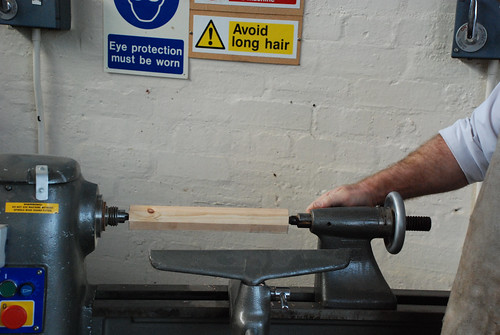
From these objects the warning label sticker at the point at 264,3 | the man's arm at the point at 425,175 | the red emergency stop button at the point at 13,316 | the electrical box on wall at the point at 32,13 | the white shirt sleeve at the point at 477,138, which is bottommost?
the red emergency stop button at the point at 13,316

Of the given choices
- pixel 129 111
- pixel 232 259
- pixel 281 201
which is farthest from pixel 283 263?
pixel 129 111

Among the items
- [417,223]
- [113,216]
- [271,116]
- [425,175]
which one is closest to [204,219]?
[113,216]

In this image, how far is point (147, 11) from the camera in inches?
66.7

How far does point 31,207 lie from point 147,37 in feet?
3.16

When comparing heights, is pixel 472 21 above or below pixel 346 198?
above

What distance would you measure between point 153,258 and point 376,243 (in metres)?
1.13

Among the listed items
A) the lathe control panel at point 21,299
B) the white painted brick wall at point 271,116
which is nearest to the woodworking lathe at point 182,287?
the lathe control panel at point 21,299

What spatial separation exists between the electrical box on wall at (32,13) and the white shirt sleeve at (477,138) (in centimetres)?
120

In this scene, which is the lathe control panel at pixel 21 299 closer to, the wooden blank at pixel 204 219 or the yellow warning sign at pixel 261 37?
the wooden blank at pixel 204 219

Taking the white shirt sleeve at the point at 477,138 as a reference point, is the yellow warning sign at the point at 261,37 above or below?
above

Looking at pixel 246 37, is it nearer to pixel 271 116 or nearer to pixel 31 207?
pixel 271 116

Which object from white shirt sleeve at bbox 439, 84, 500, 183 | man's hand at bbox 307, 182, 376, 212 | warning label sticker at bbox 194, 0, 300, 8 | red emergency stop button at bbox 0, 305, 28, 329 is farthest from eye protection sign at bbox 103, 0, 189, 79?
red emergency stop button at bbox 0, 305, 28, 329

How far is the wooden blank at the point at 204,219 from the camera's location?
1.00 m

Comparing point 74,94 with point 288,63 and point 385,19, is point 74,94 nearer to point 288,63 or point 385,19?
point 288,63
